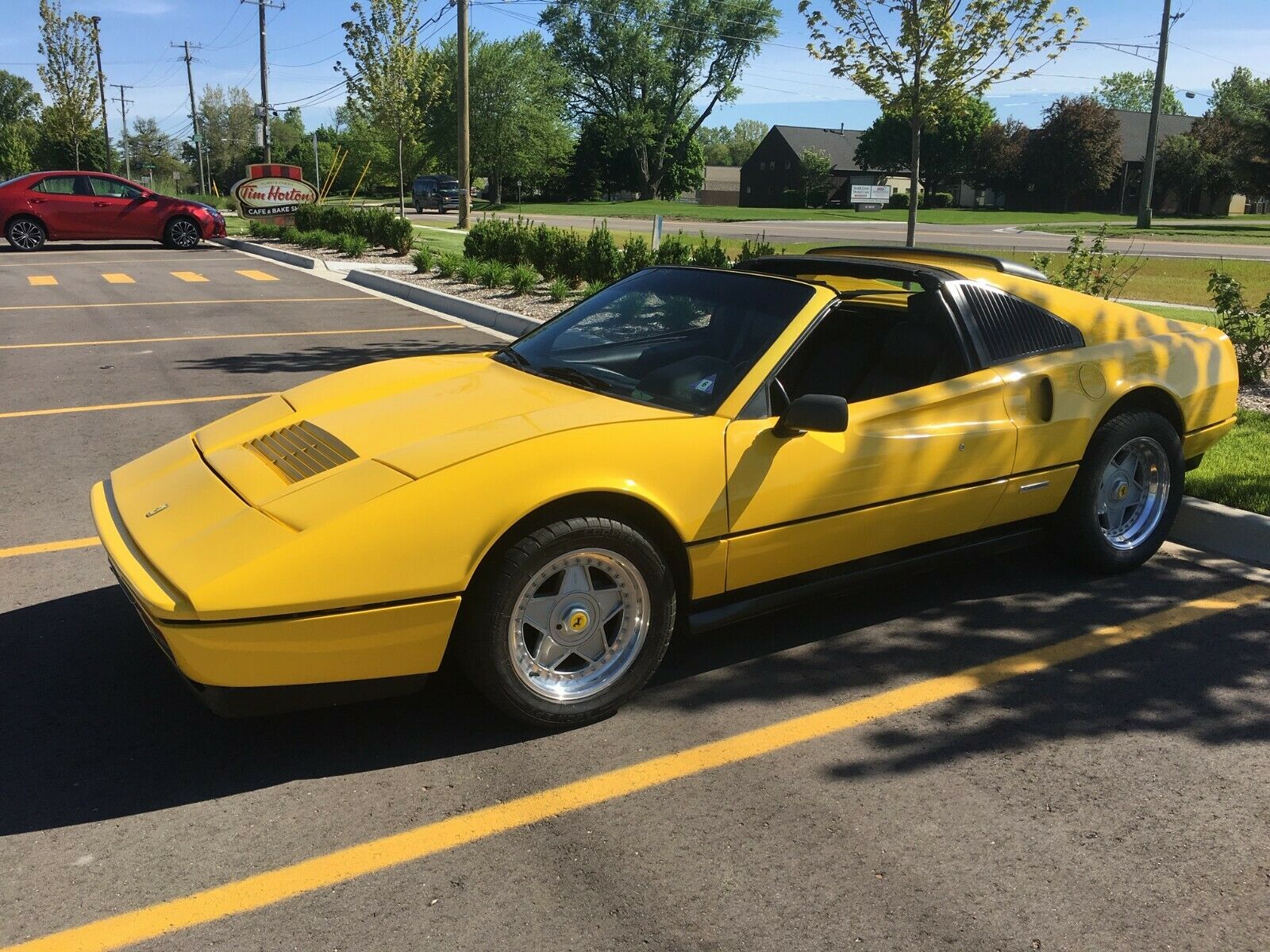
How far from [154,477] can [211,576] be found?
1.03 metres

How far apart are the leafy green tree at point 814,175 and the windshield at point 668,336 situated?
7855 centimetres

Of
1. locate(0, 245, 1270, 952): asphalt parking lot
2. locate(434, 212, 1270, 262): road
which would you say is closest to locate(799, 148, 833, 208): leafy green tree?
locate(434, 212, 1270, 262): road

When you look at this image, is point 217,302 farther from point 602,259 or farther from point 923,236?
point 923,236

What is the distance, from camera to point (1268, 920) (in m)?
2.58

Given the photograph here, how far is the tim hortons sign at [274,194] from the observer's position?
26.5 meters

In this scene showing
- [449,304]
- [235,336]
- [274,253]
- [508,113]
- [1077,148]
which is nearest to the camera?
[235,336]

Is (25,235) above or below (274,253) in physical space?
above

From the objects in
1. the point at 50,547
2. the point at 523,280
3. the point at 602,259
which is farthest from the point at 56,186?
the point at 50,547

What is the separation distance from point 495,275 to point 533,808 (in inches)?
Result: 491

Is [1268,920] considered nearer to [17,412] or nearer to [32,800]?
[32,800]

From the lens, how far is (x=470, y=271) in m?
15.3

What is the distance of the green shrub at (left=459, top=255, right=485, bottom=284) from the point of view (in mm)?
15203

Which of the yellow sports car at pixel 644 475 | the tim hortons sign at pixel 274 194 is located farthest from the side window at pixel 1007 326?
the tim hortons sign at pixel 274 194

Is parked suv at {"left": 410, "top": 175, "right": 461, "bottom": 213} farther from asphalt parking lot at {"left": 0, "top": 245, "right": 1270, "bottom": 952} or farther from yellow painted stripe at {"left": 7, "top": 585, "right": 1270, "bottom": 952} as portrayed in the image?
yellow painted stripe at {"left": 7, "top": 585, "right": 1270, "bottom": 952}
